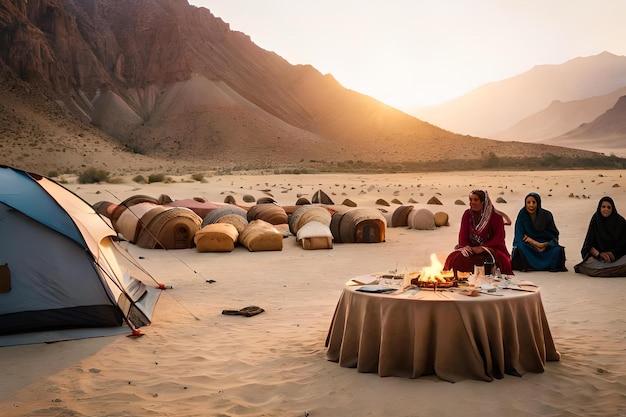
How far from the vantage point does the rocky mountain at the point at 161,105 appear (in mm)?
65750

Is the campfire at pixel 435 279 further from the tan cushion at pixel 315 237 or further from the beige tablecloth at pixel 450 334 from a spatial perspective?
the tan cushion at pixel 315 237

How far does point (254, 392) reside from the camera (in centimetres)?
597

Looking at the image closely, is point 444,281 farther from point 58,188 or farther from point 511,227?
point 511,227

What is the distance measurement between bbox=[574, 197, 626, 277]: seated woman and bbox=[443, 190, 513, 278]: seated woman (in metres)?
3.77

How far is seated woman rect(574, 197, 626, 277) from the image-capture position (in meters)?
11.3

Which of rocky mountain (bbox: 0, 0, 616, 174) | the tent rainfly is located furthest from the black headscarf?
rocky mountain (bbox: 0, 0, 616, 174)

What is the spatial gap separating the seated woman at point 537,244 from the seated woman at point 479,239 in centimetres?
385

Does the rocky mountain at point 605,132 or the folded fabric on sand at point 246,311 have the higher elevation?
the rocky mountain at point 605,132

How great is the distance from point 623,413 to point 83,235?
640 centimetres

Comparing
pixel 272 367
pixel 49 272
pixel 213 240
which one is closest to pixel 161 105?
pixel 213 240

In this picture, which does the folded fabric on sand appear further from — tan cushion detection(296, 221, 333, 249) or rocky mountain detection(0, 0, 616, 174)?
rocky mountain detection(0, 0, 616, 174)


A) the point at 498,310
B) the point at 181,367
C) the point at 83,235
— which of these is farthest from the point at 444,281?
the point at 83,235

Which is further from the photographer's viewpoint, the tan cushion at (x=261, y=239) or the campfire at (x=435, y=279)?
the tan cushion at (x=261, y=239)

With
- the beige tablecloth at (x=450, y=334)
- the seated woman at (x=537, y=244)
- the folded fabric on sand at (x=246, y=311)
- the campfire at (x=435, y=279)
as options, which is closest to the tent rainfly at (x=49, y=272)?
the folded fabric on sand at (x=246, y=311)
